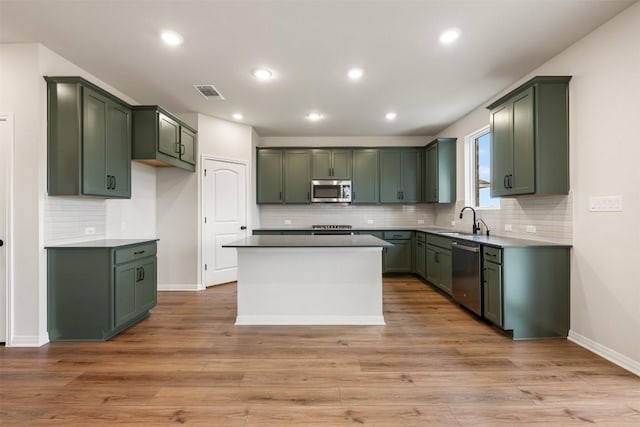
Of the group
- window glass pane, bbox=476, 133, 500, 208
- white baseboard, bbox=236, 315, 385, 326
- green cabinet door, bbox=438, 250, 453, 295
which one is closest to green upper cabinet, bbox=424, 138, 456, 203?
window glass pane, bbox=476, 133, 500, 208

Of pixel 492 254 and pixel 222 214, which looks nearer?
pixel 492 254

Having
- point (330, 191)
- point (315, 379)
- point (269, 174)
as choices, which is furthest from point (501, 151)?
point (269, 174)

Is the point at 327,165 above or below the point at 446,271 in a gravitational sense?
above

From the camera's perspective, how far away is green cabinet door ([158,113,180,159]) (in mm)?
3886

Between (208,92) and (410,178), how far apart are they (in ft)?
12.9

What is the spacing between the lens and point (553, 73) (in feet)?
10.4

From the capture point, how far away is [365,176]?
6.10 meters

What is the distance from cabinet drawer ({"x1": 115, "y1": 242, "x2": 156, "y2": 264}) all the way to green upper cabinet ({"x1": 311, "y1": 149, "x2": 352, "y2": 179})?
128 inches

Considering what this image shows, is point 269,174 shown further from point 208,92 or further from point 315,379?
point 315,379

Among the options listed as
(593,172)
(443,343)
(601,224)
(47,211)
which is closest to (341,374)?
(443,343)

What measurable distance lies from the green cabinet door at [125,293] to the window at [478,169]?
4.58 meters

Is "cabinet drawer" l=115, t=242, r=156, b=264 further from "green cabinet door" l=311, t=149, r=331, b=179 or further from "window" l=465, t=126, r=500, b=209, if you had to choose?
"window" l=465, t=126, r=500, b=209

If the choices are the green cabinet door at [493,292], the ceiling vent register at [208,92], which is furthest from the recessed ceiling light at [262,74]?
the green cabinet door at [493,292]

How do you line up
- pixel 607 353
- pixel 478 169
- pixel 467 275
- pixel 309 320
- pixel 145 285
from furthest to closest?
pixel 478 169, pixel 467 275, pixel 145 285, pixel 309 320, pixel 607 353
